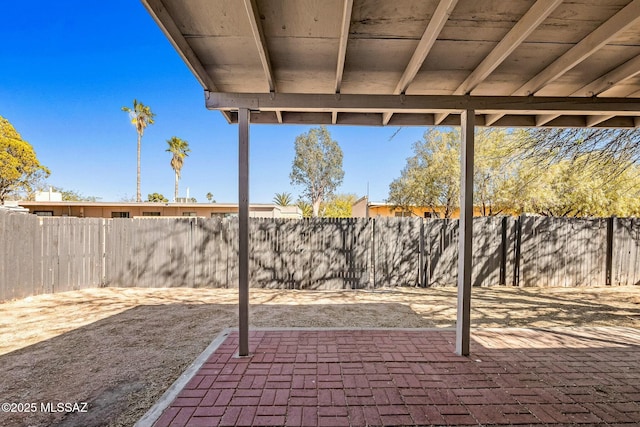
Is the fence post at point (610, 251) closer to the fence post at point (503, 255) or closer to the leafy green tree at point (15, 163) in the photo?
the fence post at point (503, 255)

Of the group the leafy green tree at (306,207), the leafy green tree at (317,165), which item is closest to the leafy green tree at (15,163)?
the leafy green tree at (317,165)

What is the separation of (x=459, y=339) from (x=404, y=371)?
814 mm

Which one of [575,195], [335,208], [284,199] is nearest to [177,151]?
[284,199]

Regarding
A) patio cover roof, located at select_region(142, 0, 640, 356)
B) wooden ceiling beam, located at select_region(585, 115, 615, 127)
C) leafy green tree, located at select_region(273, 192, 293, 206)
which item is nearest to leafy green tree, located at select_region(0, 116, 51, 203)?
leafy green tree, located at select_region(273, 192, 293, 206)

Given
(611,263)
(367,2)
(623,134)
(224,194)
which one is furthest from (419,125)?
(224,194)

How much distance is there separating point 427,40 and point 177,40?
195 centimetres

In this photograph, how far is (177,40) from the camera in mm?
2219

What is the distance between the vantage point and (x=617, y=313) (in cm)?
495

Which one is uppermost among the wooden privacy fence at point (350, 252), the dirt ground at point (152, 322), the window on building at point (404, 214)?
the window on building at point (404, 214)

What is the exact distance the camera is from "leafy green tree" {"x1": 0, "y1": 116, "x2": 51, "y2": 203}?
1614 cm

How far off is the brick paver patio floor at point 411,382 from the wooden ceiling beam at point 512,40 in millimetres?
2812

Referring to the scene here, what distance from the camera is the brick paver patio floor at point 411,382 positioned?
6.92 feet

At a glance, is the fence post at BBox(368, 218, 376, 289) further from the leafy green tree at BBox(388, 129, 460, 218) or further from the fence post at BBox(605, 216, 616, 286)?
the leafy green tree at BBox(388, 129, 460, 218)

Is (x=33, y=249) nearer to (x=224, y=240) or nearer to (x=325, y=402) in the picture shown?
(x=224, y=240)
